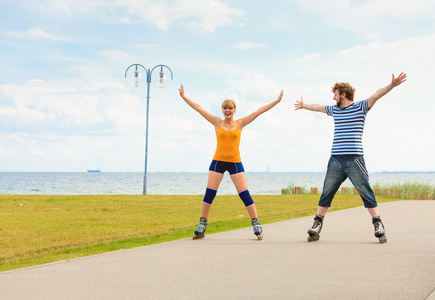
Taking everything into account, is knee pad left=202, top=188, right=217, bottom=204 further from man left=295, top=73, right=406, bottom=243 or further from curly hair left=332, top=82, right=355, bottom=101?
curly hair left=332, top=82, right=355, bottom=101

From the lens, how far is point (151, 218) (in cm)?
1241

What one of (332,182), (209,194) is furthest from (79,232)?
(332,182)

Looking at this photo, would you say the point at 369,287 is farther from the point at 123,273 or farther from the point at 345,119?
the point at 345,119

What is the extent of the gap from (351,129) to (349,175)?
Answer: 2.14ft

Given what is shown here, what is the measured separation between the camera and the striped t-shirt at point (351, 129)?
23.8 feet

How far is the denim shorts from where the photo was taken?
726cm

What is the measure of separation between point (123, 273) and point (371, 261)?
9.08ft

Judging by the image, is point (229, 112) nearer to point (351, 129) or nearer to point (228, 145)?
point (228, 145)

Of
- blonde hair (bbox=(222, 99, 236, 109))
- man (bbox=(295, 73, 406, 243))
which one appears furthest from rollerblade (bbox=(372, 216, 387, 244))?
blonde hair (bbox=(222, 99, 236, 109))

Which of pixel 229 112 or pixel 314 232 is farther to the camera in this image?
pixel 229 112

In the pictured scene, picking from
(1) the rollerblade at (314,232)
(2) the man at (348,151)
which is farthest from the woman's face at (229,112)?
(1) the rollerblade at (314,232)

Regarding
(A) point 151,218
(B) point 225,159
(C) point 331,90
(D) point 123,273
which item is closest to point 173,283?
(D) point 123,273

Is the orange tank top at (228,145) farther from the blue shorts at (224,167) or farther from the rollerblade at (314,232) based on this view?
the rollerblade at (314,232)

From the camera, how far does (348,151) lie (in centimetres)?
727
